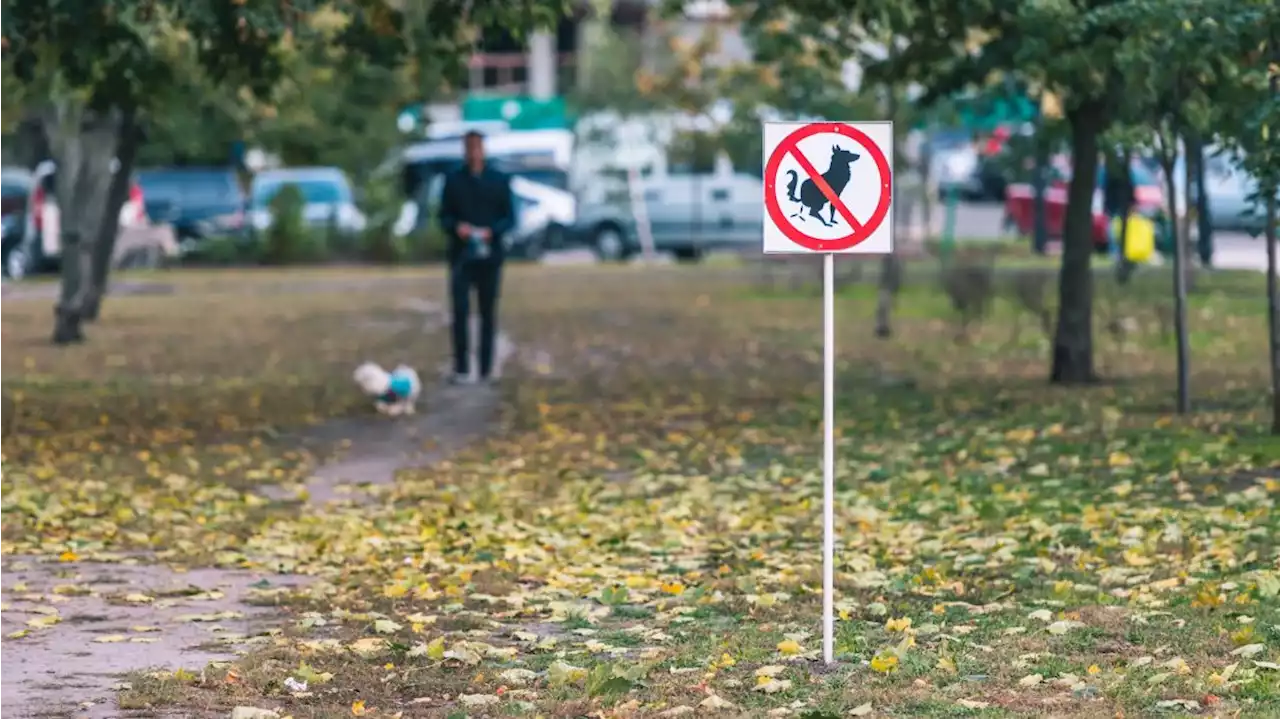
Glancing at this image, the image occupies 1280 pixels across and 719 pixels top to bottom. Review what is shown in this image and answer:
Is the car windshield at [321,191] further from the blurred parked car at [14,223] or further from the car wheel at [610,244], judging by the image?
the blurred parked car at [14,223]

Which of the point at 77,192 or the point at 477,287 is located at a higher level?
the point at 77,192

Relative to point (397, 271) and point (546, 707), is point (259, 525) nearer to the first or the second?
point (546, 707)

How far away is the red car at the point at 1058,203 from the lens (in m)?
41.2

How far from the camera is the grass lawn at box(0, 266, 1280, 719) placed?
27.2 feet

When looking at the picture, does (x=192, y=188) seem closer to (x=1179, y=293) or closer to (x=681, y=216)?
(x=681, y=216)

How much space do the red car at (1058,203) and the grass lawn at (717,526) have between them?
16493mm

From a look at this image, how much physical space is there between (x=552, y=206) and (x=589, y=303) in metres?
16.4

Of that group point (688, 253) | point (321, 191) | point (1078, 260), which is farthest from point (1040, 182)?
point (321, 191)

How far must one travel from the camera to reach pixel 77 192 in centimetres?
2541

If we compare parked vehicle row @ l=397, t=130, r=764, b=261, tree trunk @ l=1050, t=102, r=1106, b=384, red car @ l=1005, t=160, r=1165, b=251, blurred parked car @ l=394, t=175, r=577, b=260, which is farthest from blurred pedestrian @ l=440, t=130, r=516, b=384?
blurred parked car @ l=394, t=175, r=577, b=260

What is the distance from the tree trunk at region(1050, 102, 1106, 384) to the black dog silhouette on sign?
9.84 metres

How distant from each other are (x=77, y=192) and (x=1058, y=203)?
23951mm

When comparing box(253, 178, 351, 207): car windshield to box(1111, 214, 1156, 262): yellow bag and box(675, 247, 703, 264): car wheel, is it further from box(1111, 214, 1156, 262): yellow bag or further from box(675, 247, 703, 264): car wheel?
box(1111, 214, 1156, 262): yellow bag

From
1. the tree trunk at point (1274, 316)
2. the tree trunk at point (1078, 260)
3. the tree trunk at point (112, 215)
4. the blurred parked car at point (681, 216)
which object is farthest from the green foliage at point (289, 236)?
the tree trunk at point (1274, 316)
